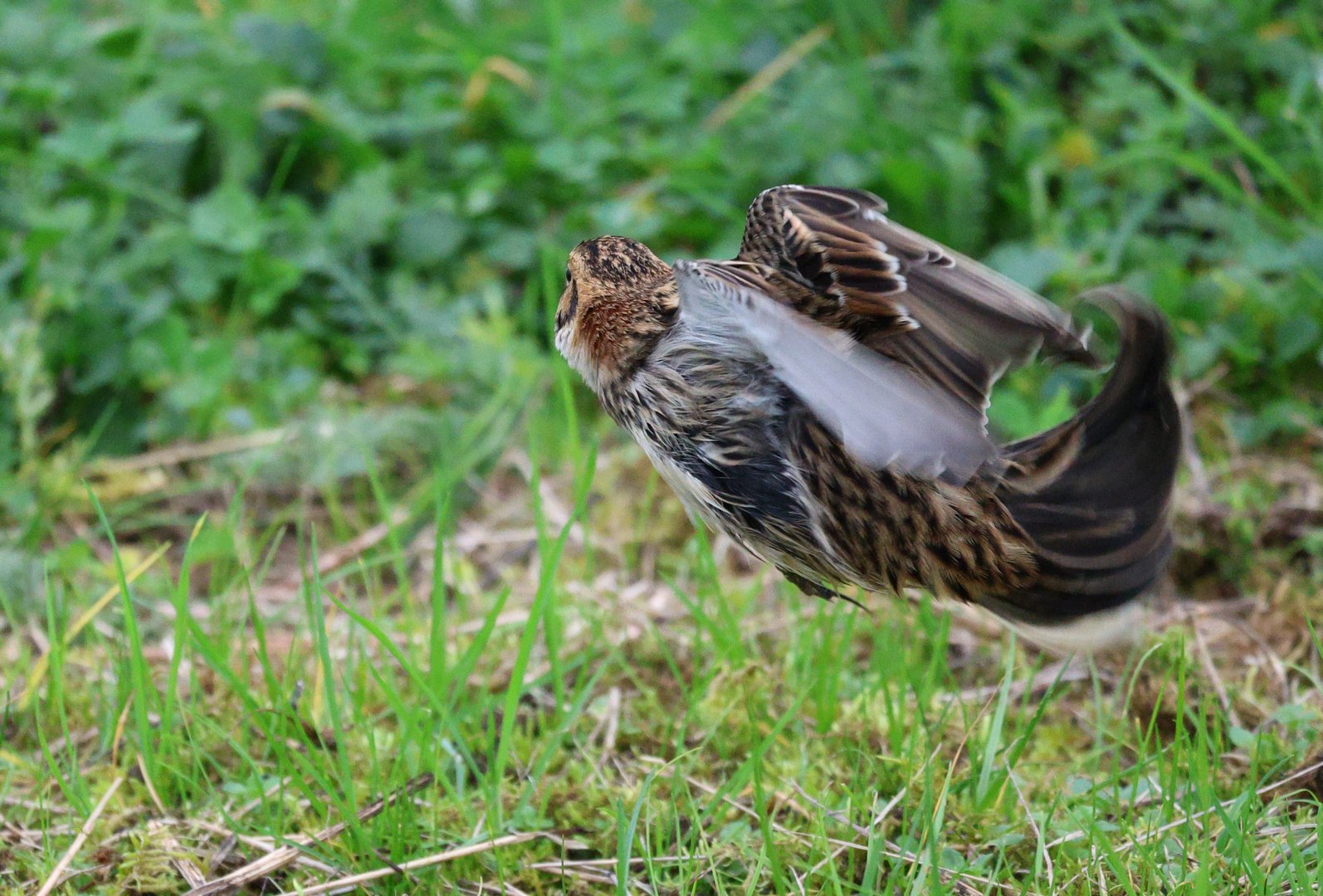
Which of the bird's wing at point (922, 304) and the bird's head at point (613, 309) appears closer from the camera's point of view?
the bird's wing at point (922, 304)

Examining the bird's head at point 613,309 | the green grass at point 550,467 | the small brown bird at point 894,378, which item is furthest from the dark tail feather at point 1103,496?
the bird's head at point 613,309

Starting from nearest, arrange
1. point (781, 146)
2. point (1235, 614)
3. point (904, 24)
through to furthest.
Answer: point (1235, 614) → point (781, 146) → point (904, 24)

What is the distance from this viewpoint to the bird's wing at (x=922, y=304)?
7.82 feet

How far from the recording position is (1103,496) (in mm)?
2641

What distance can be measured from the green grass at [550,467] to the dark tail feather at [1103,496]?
8.5 inches

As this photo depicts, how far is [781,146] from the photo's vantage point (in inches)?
203

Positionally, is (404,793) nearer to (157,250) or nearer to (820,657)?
(820,657)

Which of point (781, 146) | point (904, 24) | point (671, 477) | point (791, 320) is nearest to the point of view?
point (791, 320)

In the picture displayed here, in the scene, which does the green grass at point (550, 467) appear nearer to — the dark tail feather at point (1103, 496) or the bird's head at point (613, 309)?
the dark tail feather at point (1103, 496)

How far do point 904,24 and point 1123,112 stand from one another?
3.36 feet

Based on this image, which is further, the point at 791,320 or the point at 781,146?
the point at 781,146

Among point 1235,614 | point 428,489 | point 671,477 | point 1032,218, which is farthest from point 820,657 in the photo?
point 1032,218

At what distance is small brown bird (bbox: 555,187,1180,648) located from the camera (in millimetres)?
2404

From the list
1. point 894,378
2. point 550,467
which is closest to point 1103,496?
point 894,378
